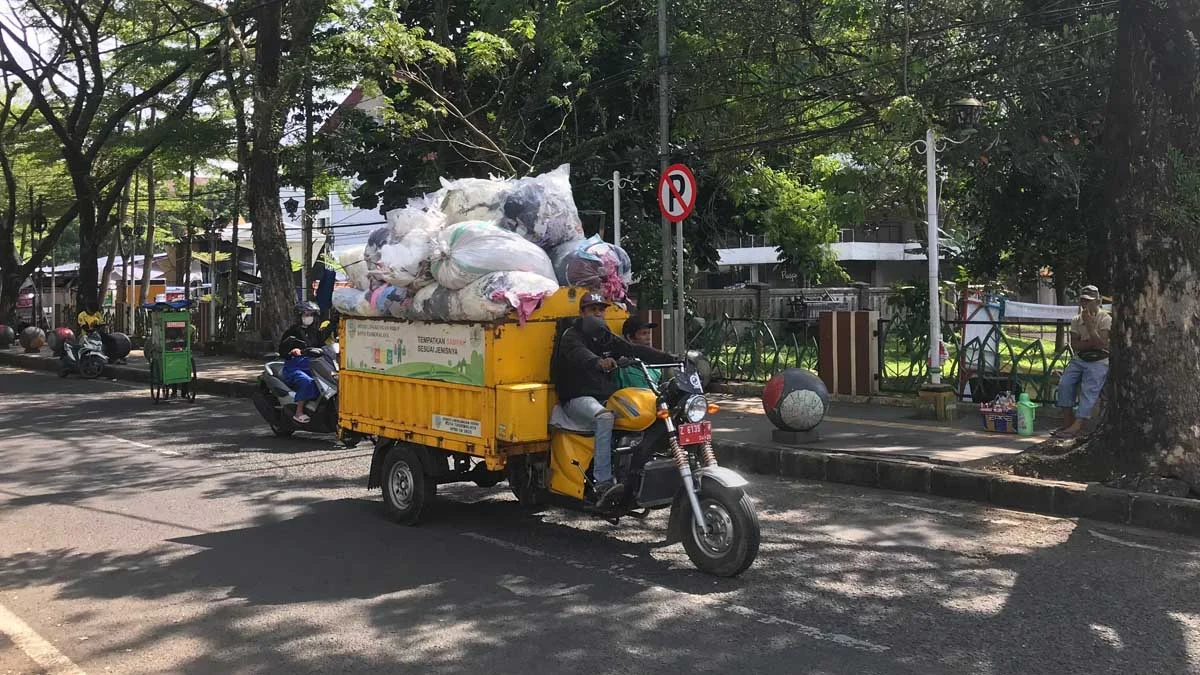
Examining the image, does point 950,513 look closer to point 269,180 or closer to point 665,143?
point 665,143

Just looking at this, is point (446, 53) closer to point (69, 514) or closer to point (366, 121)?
point (366, 121)

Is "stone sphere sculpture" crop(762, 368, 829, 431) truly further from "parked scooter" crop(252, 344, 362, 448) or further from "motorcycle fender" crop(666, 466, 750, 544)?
"parked scooter" crop(252, 344, 362, 448)

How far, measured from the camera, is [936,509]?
7.67 meters

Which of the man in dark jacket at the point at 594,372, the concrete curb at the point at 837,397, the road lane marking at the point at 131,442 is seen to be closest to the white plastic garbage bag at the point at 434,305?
the man in dark jacket at the point at 594,372

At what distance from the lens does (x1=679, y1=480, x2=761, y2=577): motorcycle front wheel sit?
5418mm

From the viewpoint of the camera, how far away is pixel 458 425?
21.7 feet

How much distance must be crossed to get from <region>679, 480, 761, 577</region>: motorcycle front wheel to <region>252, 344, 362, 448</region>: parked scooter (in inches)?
262

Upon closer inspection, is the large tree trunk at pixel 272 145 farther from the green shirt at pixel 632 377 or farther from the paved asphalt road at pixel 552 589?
the green shirt at pixel 632 377

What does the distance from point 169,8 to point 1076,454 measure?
879 inches

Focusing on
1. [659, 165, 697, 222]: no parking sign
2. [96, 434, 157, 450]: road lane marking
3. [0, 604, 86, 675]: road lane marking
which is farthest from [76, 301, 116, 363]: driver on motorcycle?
[0, 604, 86, 675]: road lane marking

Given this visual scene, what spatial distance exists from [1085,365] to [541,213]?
19.3 feet

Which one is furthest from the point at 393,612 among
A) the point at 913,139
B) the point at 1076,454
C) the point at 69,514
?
the point at 913,139

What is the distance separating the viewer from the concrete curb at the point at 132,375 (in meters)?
17.2

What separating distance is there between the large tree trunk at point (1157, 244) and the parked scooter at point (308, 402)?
312 inches
